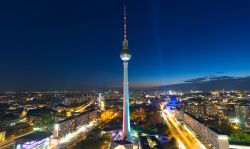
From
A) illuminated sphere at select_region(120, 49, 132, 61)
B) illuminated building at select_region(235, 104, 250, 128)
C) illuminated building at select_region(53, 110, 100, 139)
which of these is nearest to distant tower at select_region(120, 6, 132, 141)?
illuminated sphere at select_region(120, 49, 132, 61)

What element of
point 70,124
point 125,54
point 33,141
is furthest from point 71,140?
point 125,54

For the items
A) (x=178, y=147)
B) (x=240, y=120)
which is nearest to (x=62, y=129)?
(x=178, y=147)

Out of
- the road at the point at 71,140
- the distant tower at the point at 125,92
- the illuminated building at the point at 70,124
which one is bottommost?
the road at the point at 71,140

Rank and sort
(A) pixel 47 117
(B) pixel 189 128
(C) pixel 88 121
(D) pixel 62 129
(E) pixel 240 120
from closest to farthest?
(D) pixel 62 129, (B) pixel 189 128, (E) pixel 240 120, (C) pixel 88 121, (A) pixel 47 117

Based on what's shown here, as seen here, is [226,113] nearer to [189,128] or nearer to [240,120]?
[240,120]

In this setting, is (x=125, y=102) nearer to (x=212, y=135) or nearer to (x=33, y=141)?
(x=212, y=135)

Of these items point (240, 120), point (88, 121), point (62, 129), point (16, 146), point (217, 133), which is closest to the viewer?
point (16, 146)

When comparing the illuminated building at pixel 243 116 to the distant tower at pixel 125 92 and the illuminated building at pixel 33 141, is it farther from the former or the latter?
the illuminated building at pixel 33 141

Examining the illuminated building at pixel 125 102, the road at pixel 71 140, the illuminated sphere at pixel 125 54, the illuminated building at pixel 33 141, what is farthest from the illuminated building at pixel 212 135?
the illuminated building at pixel 33 141
